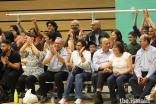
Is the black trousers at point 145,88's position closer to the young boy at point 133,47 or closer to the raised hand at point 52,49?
the young boy at point 133,47

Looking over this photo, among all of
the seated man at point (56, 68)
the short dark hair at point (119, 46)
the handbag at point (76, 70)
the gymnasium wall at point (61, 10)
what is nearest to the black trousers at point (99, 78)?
the handbag at point (76, 70)

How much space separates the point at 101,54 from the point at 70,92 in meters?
0.91

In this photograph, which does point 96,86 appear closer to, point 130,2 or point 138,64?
point 138,64

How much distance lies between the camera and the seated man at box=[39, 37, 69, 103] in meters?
6.15

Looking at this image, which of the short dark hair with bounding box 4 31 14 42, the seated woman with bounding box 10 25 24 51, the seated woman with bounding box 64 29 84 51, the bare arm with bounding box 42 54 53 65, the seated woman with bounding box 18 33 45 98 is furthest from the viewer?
the seated woman with bounding box 10 25 24 51

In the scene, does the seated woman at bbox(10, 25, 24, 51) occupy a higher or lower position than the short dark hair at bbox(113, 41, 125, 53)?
higher

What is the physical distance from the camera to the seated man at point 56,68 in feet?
20.2

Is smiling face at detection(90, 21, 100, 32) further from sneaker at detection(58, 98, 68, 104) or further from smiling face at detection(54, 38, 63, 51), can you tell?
sneaker at detection(58, 98, 68, 104)

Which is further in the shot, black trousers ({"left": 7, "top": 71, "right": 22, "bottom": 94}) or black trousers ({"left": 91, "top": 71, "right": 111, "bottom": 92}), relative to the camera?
black trousers ({"left": 7, "top": 71, "right": 22, "bottom": 94})

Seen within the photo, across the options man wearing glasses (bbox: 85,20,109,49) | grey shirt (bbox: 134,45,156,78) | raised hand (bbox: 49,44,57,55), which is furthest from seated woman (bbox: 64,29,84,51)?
grey shirt (bbox: 134,45,156,78)

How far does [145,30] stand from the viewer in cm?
648

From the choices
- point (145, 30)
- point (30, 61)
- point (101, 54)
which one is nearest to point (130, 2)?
point (145, 30)

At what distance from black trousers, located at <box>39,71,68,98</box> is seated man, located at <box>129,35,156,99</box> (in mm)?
1170

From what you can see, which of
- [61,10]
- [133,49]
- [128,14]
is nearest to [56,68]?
[133,49]
